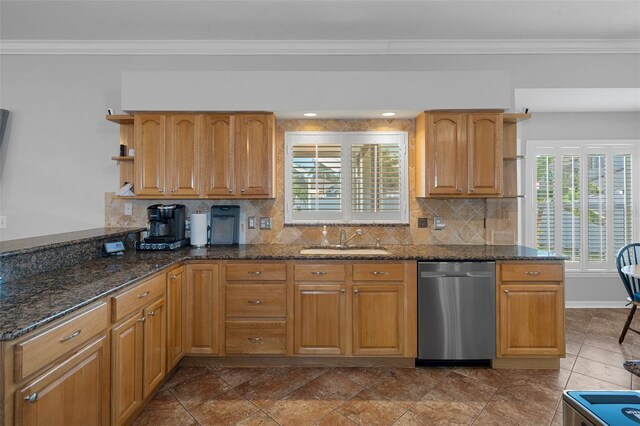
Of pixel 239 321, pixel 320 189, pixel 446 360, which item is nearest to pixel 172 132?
pixel 320 189

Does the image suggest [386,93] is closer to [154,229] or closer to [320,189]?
[320,189]

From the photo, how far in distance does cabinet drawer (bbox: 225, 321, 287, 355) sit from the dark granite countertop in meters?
0.56

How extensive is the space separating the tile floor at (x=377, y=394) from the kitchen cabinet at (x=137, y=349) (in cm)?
24

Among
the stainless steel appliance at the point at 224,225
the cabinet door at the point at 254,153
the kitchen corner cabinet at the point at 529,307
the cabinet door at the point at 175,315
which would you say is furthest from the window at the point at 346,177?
the cabinet door at the point at 175,315

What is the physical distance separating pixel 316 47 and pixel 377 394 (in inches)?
124

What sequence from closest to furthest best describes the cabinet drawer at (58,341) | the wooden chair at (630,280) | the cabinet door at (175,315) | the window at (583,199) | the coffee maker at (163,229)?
the cabinet drawer at (58,341)
the cabinet door at (175,315)
the coffee maker at (163,229)
the wooden chair at (630,280)
the window at (583,199)

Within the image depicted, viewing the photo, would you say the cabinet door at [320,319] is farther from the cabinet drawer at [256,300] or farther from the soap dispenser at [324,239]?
the soap dispenser at [324,239]

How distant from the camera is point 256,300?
279cm

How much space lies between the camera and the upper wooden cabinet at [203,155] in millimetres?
3088

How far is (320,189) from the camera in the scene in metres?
3.48

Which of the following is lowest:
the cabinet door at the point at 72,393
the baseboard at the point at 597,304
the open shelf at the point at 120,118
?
the baseboard at the point at 597,304

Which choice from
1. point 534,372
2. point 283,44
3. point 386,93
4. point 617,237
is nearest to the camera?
point 534,372

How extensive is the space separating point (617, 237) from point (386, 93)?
12.2 ft

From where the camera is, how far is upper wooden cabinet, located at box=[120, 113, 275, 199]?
309cm
